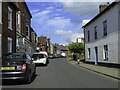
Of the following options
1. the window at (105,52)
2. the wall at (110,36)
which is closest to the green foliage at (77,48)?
the wall at (110,36)

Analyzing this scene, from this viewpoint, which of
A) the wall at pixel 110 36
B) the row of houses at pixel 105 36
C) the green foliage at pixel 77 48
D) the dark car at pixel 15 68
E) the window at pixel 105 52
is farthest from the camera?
the green foliage at pixel 77 48

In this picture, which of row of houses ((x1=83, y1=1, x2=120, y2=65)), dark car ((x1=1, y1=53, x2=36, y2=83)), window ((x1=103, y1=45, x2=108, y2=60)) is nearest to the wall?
row of houses ((x1=83, y1=1, x2=120, y2=65))

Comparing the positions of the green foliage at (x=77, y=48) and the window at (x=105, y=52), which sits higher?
the green foliage at (x=77, y=48)

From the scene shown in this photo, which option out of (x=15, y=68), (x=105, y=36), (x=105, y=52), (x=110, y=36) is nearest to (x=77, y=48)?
(x=105, y=52)

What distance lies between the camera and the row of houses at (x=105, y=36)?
91.0 feet

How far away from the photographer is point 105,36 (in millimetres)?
32188

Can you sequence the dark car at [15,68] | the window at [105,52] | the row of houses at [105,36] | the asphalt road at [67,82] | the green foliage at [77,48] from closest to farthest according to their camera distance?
the asphalt road at [67,82] < the dark car at [15,68] < the row of houses at [105,36] < the window at [105,52] < the green foliage at [77,48]

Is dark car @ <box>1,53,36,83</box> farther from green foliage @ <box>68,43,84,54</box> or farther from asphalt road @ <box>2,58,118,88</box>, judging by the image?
green foliage @ <box>68,43,84,54</box>

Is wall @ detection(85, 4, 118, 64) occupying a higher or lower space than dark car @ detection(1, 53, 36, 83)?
higher

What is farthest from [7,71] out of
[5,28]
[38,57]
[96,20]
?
[96,20]

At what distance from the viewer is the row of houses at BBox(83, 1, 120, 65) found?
27.7 m

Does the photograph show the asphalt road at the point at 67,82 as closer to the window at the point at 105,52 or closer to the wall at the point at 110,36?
the wall at the point at 110,36

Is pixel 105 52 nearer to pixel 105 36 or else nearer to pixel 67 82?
pixel 105 36

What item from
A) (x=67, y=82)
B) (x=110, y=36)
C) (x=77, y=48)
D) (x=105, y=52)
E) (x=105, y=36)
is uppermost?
(x=105, y=36)
